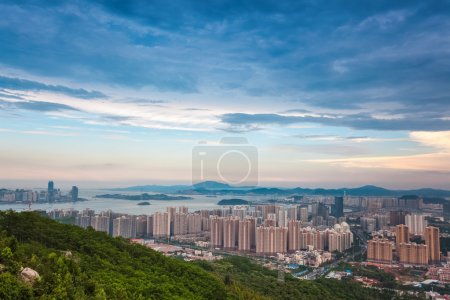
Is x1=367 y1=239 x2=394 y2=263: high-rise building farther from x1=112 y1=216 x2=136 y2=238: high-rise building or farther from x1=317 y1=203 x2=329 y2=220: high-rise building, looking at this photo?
x1=112 y1=216 x2=136 y2=238: high-rise building

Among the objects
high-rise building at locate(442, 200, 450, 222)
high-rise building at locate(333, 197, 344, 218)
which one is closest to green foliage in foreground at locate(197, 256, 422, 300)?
high-rise building at locate(442, 200, 450, 222)

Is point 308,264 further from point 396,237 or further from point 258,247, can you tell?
point 396,237

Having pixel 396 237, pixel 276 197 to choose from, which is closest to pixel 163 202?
pixel 276 197

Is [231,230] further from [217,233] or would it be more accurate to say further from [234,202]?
[234,202]

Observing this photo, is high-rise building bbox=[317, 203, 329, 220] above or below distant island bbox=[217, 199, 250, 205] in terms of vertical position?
below

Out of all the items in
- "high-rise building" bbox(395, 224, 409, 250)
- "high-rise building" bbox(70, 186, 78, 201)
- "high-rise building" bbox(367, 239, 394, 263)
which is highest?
"high-rise building" bbox(70, 186, 78, 201)

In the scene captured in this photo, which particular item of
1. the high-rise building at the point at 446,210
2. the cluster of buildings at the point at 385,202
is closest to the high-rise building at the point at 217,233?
the high-rise building at the point at 446,210

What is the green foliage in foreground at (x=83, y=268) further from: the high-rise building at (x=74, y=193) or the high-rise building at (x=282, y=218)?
the high-rise building at (x=74, y=193)
